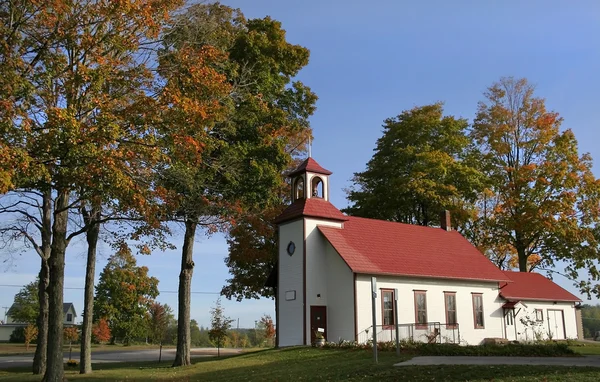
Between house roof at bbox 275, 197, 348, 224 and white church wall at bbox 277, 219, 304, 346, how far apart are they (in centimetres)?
44

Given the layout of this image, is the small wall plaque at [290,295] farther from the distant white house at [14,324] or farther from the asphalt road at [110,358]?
the distant white house at [14,324]

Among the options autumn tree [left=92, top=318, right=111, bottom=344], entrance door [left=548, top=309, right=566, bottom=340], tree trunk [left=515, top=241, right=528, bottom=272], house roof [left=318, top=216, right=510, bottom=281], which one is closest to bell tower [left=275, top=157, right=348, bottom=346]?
house roof [left=318, top=216, right=510, bottom=281]

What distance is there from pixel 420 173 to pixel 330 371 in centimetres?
2584

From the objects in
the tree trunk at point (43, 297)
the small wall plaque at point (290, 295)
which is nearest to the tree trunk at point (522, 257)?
the small wall plaque at point (290, 295)

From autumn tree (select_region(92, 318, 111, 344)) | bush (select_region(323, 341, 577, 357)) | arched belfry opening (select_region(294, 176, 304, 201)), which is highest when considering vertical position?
arched belfry opening (select_region(294, 176, 304, 201))

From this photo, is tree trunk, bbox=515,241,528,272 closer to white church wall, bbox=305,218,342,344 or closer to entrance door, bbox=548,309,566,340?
entrance door, bbox=548,309,566,340

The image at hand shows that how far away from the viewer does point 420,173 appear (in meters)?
41.2

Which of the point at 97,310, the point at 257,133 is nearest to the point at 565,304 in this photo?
the point at 257,133

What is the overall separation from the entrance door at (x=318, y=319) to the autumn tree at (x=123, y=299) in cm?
4173

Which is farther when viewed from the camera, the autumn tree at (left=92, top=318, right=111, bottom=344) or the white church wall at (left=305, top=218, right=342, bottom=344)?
the autumn tree at (left=92, top=318, right=111, bottom=344)

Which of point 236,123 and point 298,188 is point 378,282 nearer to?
point 298,188

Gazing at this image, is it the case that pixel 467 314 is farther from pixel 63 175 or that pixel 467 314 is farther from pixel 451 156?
pixel 63 175

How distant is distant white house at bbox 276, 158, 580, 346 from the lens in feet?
92.4

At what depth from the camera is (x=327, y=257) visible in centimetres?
2955
